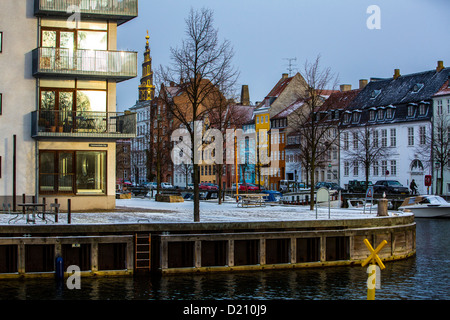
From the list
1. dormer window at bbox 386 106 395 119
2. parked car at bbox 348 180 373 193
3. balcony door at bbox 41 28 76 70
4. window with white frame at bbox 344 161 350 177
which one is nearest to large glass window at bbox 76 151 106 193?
balcony door at bbox 41 28 76 70

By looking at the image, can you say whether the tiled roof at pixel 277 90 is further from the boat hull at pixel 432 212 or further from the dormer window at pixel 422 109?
the boat hull at pixel 432 212

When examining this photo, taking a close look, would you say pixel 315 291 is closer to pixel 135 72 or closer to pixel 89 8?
pixel 135 72

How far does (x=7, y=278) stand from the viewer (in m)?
28.2

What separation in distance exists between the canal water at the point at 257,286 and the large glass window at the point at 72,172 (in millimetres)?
13268

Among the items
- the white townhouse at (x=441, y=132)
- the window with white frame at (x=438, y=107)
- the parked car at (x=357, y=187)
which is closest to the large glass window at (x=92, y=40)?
the white townhouse at (x=441, y=132)

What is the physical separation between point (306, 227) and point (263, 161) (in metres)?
98.2

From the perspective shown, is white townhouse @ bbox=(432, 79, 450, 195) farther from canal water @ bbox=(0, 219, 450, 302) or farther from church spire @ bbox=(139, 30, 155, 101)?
church spire @ bbox=(139, 30, 155, 101)

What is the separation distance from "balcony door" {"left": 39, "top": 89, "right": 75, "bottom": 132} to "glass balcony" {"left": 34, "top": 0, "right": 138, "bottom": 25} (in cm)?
420

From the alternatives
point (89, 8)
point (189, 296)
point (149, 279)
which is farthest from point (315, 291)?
point (89, 8)

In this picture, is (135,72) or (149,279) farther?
(135,72)

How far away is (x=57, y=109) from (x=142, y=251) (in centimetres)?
1458

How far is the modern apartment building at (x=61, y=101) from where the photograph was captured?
4034 cm

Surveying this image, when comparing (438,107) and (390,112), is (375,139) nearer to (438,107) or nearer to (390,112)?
(390,112)
